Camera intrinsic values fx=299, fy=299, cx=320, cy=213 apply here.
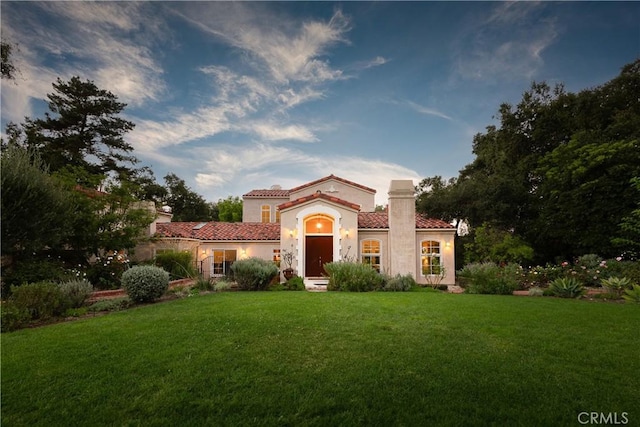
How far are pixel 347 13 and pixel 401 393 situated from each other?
12233 millimetres

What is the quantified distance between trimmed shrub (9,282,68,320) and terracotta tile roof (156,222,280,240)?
1034 cm

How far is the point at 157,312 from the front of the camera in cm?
856

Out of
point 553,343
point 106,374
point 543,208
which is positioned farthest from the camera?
point 543,208

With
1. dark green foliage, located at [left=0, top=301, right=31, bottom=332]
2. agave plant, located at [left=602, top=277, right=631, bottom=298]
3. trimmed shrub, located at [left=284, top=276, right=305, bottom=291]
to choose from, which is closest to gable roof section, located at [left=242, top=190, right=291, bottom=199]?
trimmed shrub, located at [left=284, top=276, right=305, bottom=291]

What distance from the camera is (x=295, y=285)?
15.0m

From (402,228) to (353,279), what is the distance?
5.69 m

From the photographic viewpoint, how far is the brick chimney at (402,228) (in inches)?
698

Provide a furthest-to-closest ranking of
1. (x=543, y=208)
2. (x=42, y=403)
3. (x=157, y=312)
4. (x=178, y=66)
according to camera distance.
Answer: (x=543, y=208), (x=178, y=66), (x=157, y=312), (x=42, y=403)

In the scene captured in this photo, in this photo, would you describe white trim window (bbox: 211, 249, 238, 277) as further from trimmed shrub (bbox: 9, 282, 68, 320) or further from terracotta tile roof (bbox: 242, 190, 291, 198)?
trimmed shrub (bbox: 9, 282, 68, 320)

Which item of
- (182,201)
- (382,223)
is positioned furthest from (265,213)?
(182,201)

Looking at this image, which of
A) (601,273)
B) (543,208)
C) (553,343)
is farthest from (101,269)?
(543,208)

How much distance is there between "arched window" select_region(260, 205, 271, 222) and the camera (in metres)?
27.3

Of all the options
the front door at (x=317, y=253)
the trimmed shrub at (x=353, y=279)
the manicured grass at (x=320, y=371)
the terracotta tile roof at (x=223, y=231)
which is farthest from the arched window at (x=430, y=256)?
the manicured grass at (x=320, y=371)

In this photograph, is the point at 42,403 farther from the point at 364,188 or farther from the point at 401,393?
the point at 364,188
